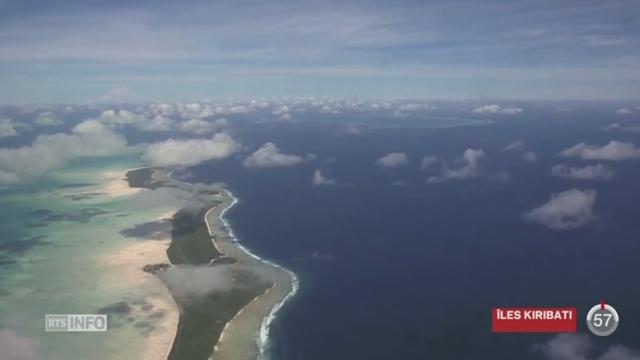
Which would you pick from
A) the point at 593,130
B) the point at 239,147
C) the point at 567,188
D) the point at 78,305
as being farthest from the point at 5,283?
the point at 593,130

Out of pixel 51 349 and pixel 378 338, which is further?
pixel 378 338

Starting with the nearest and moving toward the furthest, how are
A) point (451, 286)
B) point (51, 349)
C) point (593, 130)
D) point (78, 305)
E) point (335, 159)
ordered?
point (51, 349)
point (78, 305)
point (451, 286)
point (335, 159)
point (593, 130)

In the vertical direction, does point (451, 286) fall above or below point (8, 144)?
below

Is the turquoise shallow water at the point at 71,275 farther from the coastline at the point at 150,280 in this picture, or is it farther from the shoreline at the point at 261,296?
the shoreline at the point at 261,296

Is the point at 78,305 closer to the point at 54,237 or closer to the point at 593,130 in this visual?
the point at 54,237

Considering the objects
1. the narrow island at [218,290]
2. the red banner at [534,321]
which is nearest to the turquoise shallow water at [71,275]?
the narrow island at [218,290]

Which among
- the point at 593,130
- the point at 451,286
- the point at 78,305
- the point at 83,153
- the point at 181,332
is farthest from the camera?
the point at 593,130
